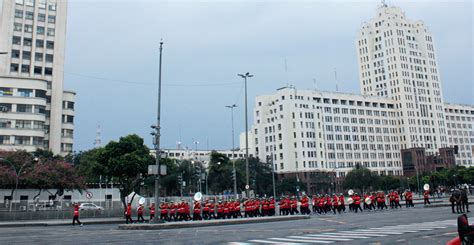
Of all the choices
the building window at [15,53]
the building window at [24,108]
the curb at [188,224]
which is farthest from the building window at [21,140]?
the curb at [188,224]

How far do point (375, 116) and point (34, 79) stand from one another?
97.7 meters

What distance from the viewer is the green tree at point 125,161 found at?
132 feet

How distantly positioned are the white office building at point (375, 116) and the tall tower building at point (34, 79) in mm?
60835

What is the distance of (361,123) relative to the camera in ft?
413

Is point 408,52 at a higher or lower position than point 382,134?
higher

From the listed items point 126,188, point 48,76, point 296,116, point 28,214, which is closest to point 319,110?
point 296,116

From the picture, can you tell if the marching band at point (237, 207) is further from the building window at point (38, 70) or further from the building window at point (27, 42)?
the building window at point (27, 42)

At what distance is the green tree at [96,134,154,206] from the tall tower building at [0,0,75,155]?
108 feet

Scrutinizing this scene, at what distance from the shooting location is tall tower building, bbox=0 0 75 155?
66.9 meters

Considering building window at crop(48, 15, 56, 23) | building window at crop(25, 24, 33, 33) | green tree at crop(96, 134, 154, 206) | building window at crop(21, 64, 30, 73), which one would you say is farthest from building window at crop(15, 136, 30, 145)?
green tree at crop(96, 134, 154, 206)

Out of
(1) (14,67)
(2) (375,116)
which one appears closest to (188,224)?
(1) (14,67)

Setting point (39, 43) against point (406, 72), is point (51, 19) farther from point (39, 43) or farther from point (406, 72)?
point (406, 72)

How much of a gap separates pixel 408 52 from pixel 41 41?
359 feet

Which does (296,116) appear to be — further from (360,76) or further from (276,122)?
(360,76)
